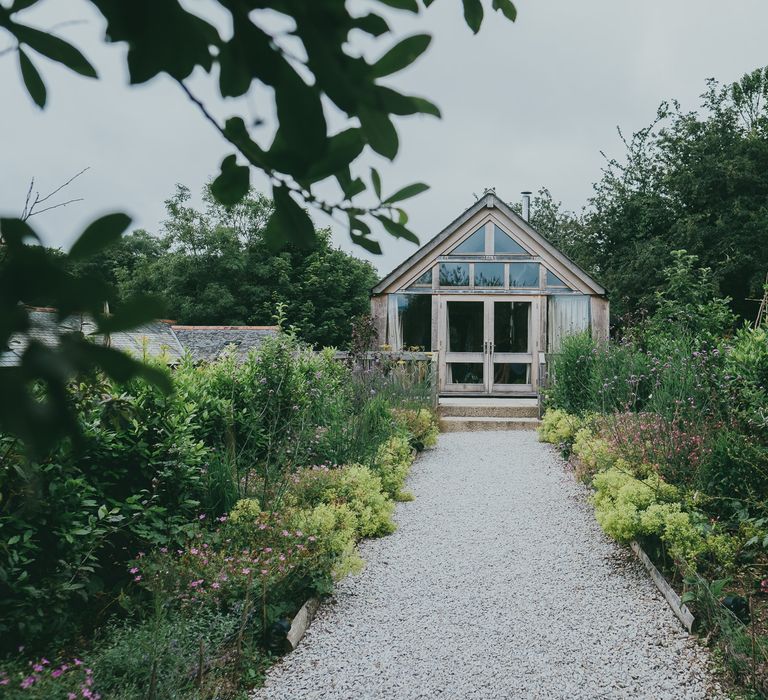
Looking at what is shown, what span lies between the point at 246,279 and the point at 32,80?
28390mm

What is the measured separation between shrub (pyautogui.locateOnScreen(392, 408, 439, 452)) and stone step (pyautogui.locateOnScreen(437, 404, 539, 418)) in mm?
2577

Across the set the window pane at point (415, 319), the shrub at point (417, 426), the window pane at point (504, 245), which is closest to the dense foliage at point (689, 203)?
the window pane at point (504, 245)

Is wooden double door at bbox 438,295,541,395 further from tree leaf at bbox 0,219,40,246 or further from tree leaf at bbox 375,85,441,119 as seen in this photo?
tree leaf at bbox 0,219,40,246

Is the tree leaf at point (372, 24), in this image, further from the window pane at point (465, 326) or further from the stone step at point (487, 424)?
the window pane at point (465, 326)

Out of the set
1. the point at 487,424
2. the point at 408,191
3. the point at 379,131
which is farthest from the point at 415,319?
the point at 379,131

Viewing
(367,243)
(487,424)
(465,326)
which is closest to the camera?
(367,243)

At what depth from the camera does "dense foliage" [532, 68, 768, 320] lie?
19125mm

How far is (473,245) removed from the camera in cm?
1469

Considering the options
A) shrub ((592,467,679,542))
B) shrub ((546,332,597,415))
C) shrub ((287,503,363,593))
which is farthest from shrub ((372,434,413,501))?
shrub ((546,332,597,415))

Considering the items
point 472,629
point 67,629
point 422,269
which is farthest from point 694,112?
point 67,629

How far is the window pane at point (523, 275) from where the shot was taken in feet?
48.0

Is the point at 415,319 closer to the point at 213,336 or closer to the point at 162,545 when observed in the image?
the point at 213,336

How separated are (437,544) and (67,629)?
298cm

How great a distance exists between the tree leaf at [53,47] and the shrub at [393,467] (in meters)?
5.65
